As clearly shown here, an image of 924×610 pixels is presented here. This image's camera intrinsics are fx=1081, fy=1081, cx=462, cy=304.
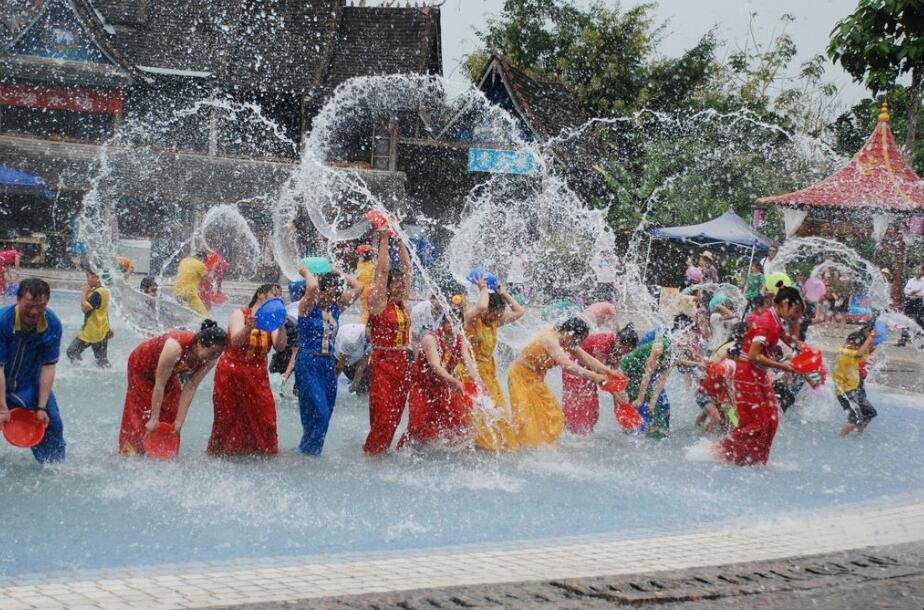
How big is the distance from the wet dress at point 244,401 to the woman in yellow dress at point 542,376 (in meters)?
2.19

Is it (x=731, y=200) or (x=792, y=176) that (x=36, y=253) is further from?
(x=792, y=176)

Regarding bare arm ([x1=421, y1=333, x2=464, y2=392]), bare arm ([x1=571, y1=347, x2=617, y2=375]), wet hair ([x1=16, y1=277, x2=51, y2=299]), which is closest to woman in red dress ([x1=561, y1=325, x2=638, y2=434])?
bare arm ([x1=571, y1=347, x2=617, y2=375])

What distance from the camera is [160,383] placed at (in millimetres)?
7293

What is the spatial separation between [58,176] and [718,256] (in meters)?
18.5

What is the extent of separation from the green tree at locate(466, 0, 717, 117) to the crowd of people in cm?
2946

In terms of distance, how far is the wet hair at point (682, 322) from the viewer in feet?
37.4

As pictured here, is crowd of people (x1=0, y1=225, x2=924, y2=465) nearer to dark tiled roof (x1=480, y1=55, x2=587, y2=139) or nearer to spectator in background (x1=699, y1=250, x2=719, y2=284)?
spectator in background (x1=699, y1=250, x2=719, y2=284)

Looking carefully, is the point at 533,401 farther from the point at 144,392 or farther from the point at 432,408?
the point at 144,392

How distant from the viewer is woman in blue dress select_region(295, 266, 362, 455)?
8266 mm

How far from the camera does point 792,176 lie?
35.7 meters

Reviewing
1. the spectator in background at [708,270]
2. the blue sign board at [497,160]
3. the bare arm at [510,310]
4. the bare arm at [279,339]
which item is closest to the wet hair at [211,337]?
the bare arm at [279,339]

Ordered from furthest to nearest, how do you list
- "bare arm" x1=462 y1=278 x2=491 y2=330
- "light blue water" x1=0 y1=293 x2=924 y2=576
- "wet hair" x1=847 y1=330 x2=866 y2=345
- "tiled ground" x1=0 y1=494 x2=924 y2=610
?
"wet hair" x1=847 y1=330 x2=866 y2=345, "bare arm" x1=462 y1=278 x2=491 y2=330, "light blue water" x1=0 y1=293 x2=924 y2=576, "tiled ground" x1=0 y1=494 x2=924 y2=610

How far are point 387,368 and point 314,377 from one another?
0.56 metres

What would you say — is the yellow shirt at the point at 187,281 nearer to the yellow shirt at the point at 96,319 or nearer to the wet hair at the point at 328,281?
the yellow shirt at the point at 96,319
